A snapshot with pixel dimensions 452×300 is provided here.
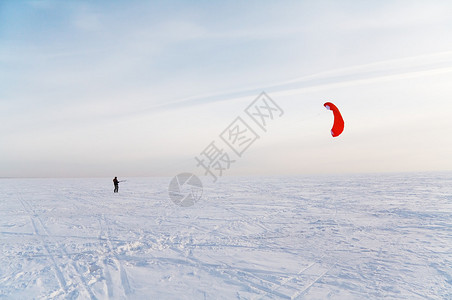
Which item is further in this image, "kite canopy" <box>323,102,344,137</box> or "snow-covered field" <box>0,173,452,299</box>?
"kite canopy" <box>323,102,344,137</box>

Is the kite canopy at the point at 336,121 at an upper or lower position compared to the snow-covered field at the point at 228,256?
upper

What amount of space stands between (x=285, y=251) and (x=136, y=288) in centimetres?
317

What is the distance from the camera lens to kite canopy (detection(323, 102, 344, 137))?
9.97m

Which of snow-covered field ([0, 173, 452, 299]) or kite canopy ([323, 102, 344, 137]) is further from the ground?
kite canopy ([323, 102, 344, 137])

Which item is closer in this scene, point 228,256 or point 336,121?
point 228,256

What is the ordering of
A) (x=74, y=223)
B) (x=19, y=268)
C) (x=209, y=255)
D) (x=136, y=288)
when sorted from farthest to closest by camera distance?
(x=74, y=223) < (x=209, y=255) < (x=19, y=268) < (x=136, y=288)

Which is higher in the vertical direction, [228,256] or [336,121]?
[336,121]

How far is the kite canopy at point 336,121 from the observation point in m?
9.97

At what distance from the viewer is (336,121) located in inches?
409

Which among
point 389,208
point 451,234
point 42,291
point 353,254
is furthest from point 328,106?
point 42,291

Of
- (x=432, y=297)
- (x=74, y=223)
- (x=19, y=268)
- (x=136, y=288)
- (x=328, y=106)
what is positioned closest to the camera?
(x=432, y=297)

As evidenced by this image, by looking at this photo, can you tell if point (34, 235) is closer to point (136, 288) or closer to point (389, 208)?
point (136, 288)

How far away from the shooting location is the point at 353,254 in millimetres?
5848

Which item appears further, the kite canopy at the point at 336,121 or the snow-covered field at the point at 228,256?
the kite canopy at the point at 336,121
